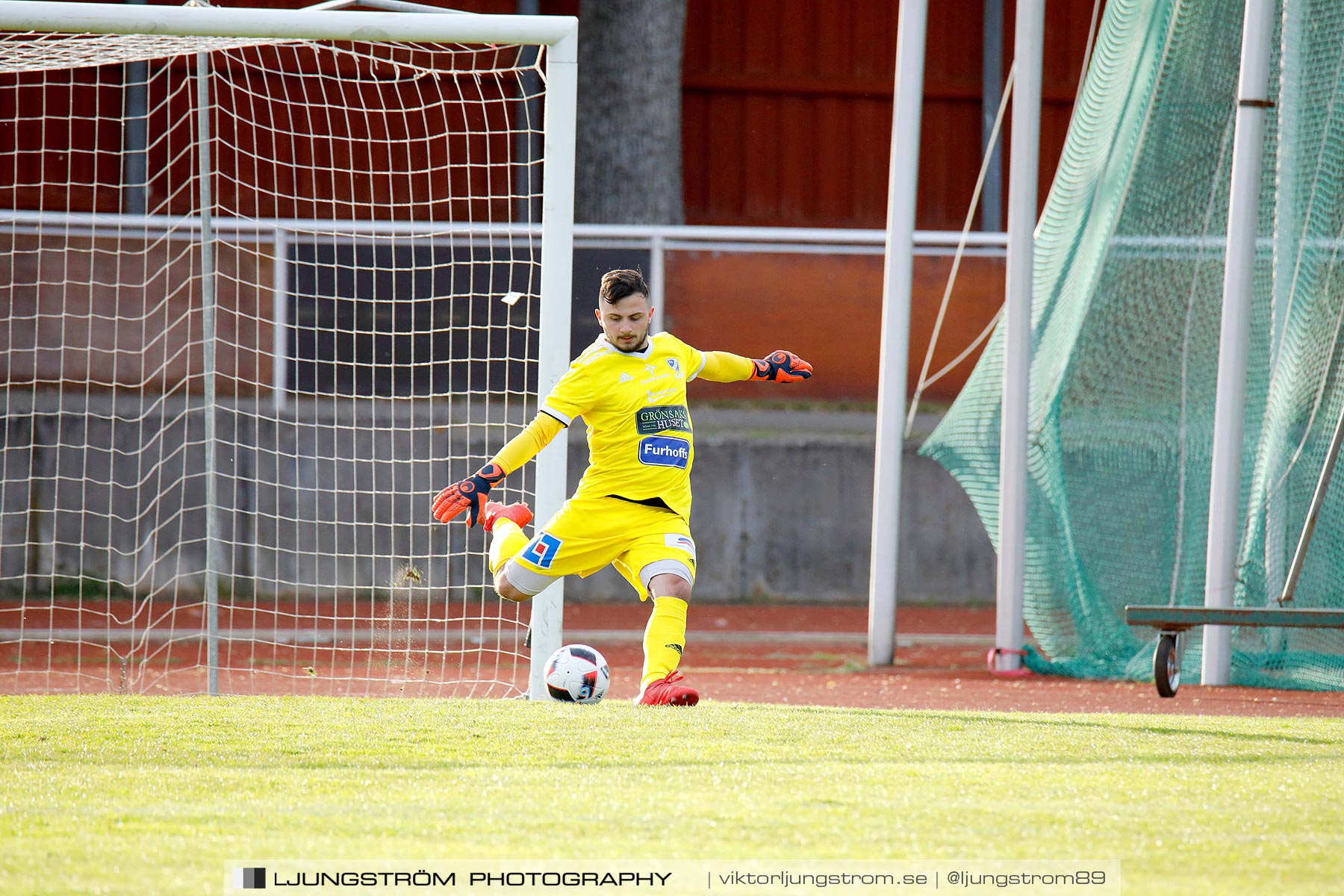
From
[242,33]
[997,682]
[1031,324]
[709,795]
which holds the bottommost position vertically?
[997,682]

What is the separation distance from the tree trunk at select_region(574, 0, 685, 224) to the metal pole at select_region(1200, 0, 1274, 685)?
699 centimetres

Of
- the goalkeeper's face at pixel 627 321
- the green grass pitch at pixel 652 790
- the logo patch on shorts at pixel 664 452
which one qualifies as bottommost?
the green grass pitch at pixel 652 790

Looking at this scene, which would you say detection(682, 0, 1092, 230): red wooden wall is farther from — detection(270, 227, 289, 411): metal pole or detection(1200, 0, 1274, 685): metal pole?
detection(1200, 0, 1274, 685): metal pole

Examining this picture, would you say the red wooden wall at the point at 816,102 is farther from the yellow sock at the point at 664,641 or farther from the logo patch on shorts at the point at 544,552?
the yellow sock at the point at 664,641

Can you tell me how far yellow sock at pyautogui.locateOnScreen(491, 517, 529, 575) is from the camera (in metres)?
5.79

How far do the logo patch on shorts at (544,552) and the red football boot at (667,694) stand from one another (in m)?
0.63

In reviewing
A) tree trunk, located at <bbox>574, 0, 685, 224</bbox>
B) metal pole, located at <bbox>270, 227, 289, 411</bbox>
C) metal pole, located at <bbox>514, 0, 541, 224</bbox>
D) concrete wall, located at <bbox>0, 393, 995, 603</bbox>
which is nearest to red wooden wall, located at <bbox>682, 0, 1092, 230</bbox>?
metal pole, located at <bbox>514, 0, 541, 224</bbox>

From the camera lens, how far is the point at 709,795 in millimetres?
3469

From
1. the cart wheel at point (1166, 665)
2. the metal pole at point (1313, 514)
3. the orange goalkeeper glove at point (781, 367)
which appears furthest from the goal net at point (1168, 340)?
the orange goalkeeper glove at point (781, 367)

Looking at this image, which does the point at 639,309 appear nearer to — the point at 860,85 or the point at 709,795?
the point at 709,795

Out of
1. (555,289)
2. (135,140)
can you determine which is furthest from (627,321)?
(135,140)

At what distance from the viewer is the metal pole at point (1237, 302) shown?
6.65 metres

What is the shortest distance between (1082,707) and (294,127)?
381 inches

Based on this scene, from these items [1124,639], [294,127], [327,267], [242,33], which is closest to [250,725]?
[242,33]
